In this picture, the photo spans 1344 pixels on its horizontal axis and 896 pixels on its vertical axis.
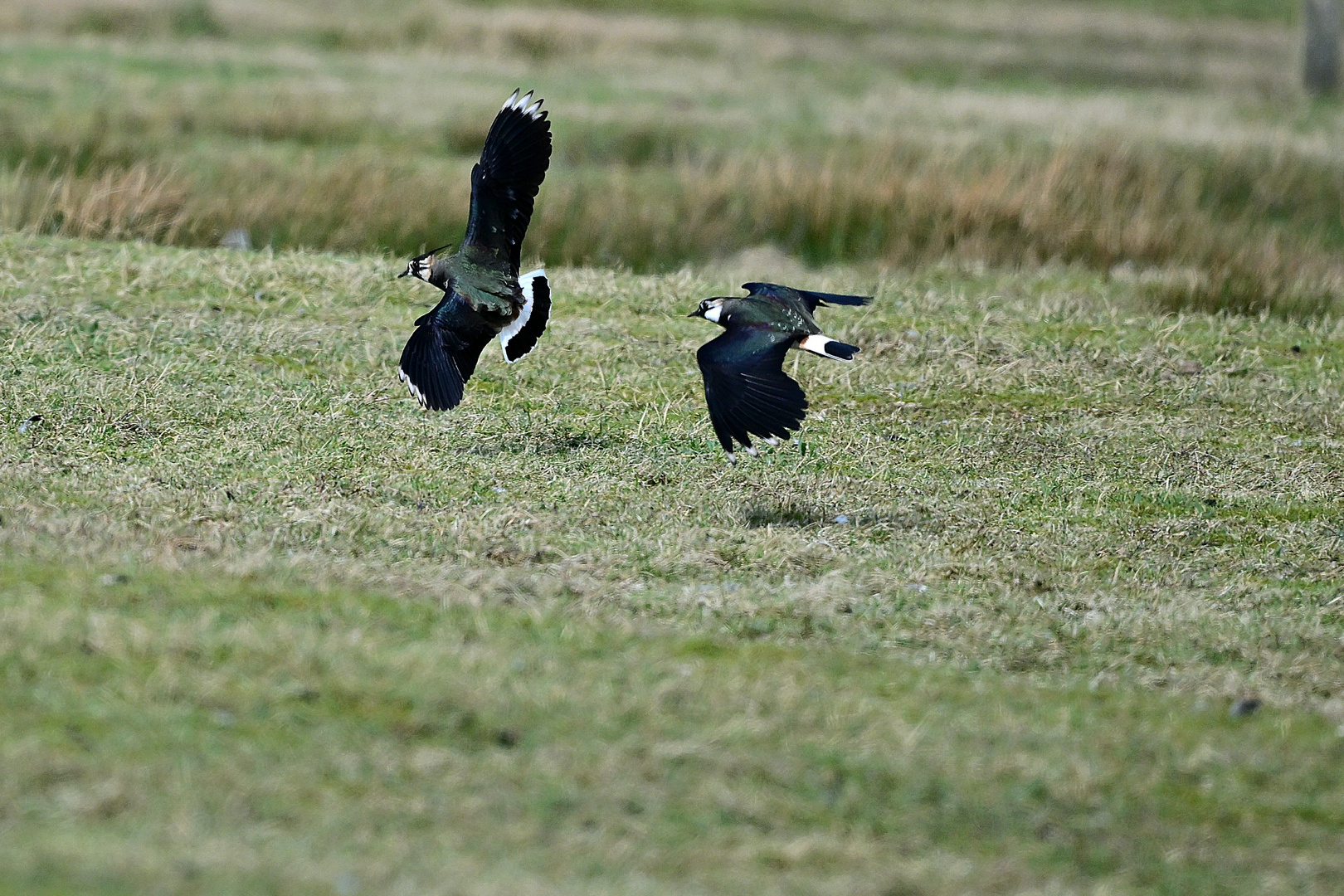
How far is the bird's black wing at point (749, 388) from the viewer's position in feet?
25.7

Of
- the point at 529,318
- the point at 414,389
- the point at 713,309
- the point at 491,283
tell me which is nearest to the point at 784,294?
the point at 713,309

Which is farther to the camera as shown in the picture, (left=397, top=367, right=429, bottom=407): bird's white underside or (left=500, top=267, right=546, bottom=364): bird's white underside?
(left=500, top=267, right=546, bottom=364): bird's white underside

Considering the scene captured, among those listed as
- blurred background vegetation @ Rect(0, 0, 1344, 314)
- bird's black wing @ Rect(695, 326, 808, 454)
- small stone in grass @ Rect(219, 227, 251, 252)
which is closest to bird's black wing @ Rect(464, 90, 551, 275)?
bird's black wing @ Rect(695, 326, 808, 454)

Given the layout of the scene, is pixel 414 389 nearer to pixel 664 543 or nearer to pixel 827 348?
pixel 664 543

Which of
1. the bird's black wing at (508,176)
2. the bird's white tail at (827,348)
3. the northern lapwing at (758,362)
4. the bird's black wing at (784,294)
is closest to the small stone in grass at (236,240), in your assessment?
the bird's black wing at (508,176)

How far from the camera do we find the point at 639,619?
7082 millimetres

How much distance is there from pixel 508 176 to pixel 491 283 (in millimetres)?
558

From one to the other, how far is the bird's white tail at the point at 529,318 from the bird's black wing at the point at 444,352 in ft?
0.36

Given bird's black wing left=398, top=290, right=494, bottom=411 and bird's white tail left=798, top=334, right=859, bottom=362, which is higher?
bird's white tail left=798, top=334, right=859, bottom=362

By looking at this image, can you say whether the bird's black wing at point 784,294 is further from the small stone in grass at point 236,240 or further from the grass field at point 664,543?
the small stone in grass at point 236,240

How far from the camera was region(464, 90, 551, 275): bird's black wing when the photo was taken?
9062 millimetres

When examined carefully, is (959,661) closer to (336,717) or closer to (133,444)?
(336,717)

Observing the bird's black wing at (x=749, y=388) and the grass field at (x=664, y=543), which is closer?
the grass field at (x=664, y=543)

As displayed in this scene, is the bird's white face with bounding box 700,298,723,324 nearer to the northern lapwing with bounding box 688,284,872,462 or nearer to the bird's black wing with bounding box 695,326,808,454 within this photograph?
the northern lapwing with bounding box 688,284,872,462
